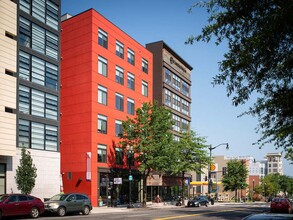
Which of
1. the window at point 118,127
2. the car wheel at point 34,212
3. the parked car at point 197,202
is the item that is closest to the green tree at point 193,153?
the parked car at point 197,202

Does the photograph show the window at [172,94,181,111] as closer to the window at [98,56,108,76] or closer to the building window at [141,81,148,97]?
the building window at [141,81,148,97]

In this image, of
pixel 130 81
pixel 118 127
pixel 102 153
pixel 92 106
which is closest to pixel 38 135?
pixel 92 106

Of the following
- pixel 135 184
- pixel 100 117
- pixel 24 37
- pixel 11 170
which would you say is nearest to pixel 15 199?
pixel 11 170

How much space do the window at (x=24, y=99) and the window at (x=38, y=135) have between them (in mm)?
1593

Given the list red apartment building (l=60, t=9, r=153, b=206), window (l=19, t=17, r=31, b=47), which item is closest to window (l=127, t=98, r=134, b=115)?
red apartment building (l=60, t=9, r=153, b=206)

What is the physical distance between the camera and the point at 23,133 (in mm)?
34125

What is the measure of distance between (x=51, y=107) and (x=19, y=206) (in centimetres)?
1541

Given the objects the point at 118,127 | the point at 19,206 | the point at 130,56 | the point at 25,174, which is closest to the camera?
the point at 19,206

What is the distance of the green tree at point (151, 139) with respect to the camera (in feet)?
139

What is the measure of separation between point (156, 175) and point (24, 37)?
3085 centimetres

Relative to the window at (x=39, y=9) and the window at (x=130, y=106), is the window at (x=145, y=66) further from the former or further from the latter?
the window at (x=39, y=9)

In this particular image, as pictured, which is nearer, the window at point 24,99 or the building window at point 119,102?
the window at point 24,99

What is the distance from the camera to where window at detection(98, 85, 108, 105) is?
44.6m

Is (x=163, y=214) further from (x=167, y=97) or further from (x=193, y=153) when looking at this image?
(x=167, y=97)
